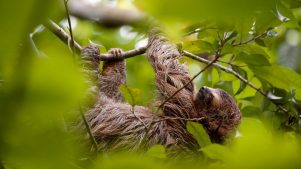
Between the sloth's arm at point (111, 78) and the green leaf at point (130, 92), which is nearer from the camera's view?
the green leaf at point (130, 92)

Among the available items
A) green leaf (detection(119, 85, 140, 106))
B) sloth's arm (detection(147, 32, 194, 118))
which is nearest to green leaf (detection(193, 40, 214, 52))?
green leaf (detection(119, 85, 140, 106))

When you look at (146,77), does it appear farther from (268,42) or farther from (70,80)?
(70,80)

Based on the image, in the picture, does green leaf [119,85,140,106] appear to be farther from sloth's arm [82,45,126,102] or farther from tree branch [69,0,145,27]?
tree branch [69,0,145,27]

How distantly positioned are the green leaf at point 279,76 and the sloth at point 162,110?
72 cm

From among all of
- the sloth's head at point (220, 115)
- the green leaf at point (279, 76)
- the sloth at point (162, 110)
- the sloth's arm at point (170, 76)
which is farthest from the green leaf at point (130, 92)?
the sloth's arm at point (170, 76)

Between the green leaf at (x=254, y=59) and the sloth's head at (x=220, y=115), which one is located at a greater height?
the green leaf at (x=254, y=59)

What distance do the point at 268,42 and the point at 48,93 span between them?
340 cm

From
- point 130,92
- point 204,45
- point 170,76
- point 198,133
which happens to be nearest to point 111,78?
point 170,76

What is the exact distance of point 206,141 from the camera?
7.73 ft

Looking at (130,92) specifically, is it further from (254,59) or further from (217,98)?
(217,98)

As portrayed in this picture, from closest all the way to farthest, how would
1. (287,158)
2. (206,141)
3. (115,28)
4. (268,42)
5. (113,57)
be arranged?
(287,158)
(206,141)
(268,42)
(113,57)
(115,28)

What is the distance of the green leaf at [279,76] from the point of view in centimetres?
320

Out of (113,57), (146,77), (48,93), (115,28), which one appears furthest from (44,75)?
(146,77)

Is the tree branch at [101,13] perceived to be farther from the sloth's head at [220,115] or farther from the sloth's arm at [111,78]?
the sloth's head at [220,115]
